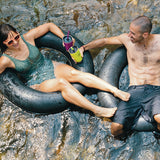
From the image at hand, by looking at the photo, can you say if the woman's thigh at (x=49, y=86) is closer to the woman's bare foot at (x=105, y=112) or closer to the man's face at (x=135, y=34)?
the woman's bare foot at (x=105, y=112)

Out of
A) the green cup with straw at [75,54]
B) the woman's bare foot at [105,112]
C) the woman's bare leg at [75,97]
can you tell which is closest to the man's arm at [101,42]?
the green cup with straw at [75,54]

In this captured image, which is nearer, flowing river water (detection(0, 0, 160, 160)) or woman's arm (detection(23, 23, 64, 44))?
flowing river water (detection(0, 0, 160, 160))

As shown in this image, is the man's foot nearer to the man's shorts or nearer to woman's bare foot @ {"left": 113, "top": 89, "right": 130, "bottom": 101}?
the man's shorts

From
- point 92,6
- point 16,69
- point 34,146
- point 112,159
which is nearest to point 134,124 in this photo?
point 112,159

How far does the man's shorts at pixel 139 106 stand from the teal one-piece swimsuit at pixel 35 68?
1.30 metres

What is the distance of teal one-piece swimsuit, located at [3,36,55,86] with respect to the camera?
359 cm

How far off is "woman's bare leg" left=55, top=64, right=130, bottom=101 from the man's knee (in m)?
0.40

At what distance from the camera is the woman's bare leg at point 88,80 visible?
11.1 feet

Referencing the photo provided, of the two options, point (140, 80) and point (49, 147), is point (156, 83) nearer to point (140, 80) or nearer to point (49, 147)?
point (140, 80)

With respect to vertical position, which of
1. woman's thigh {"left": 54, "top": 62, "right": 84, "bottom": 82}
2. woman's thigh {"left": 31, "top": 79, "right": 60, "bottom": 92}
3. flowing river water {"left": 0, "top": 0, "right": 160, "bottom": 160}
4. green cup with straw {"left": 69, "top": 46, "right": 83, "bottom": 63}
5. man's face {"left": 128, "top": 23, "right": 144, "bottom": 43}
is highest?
man's face {"left": 128, "top": 23, "right": 144, "bottom": 43}

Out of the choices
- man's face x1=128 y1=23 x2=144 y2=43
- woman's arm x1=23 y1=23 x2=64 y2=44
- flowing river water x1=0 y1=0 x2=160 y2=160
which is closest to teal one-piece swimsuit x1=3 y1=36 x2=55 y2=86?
woman's arm x1=23 y1=23 x2=64 y2=44

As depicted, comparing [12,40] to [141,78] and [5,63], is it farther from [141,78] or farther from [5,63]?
[141,78]

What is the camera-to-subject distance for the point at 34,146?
349cm

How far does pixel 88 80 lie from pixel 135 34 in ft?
3.20
